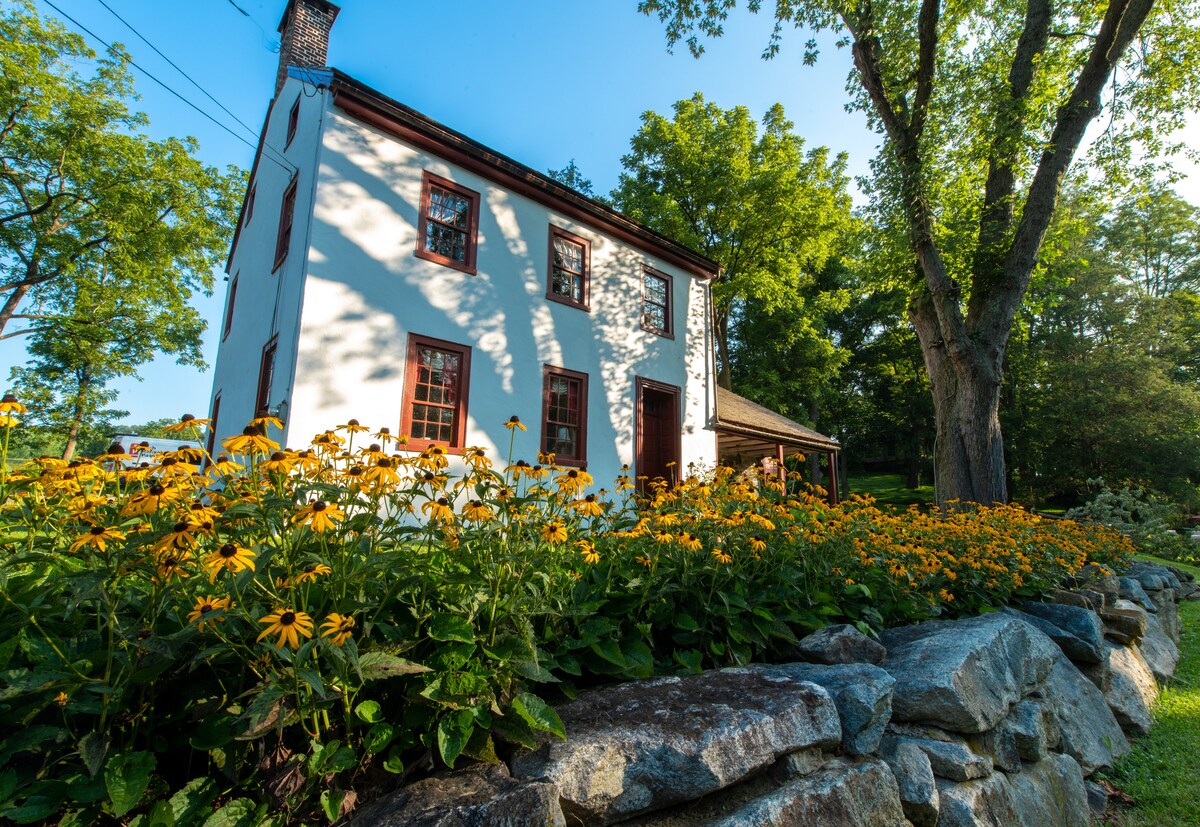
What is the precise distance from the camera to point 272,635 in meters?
1.51


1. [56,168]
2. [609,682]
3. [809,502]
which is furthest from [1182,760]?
[56,168]

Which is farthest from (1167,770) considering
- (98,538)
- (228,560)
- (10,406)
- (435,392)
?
(435,392)

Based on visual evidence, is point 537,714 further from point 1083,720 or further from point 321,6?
point 321,6

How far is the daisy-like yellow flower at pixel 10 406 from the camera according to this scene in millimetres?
1969

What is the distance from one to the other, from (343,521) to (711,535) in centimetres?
205

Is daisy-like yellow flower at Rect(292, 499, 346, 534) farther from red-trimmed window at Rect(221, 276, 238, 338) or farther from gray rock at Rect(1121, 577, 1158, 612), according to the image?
red-trimmed window at Rect(221, 276, 238, 338)

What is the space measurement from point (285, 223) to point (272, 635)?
903 centimetres

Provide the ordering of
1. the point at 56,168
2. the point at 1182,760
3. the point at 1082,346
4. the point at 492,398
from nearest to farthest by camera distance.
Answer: the point at 1182,760 < the point at 492,398 < the point at 56,168 < the point at 1082,346

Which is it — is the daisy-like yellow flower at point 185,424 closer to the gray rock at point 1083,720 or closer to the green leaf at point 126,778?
the green leaf at point 126,778

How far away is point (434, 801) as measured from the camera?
57.9 inches

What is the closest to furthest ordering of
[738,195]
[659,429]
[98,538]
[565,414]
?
[98,538] → [565,414] → [659,429] → [738,195]

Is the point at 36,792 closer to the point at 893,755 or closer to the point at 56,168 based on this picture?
the point at 893,755

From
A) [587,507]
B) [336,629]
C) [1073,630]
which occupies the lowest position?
[1073,630]

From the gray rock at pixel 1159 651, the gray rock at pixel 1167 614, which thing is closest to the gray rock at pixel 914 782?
the gray rock at pixel 1159 651
